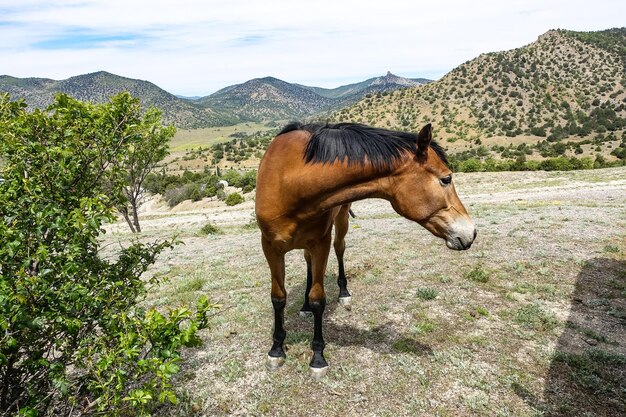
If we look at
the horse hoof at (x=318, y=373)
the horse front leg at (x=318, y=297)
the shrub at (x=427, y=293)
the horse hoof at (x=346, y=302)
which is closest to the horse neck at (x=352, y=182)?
the horse front leg at (x=318, y=297)

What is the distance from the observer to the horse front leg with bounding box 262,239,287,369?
16.4 feet

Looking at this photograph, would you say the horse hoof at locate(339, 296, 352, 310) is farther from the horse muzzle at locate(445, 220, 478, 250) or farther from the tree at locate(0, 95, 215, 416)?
the tree at locate(0, 95, 215, 416)

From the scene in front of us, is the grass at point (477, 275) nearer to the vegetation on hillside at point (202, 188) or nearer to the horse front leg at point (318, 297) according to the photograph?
the horse front leg at point (318, 297)

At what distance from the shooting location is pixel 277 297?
5410mm

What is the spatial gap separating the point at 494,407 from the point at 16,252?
5114mm

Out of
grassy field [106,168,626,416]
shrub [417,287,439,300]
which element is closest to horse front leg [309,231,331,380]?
grassy field [106,168,626,416]

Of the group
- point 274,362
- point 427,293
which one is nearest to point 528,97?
point 427,293

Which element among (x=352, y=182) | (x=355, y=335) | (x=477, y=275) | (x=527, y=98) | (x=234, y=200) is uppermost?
(x=527, y=98)

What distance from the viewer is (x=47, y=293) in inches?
102

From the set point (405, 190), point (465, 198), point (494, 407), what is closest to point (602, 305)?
point (494, 407)

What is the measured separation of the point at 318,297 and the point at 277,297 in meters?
0.65

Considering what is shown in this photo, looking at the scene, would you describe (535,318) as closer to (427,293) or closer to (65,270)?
(427,293)

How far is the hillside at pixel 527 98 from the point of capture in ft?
218

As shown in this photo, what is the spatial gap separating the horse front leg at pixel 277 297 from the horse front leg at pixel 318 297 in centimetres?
47
